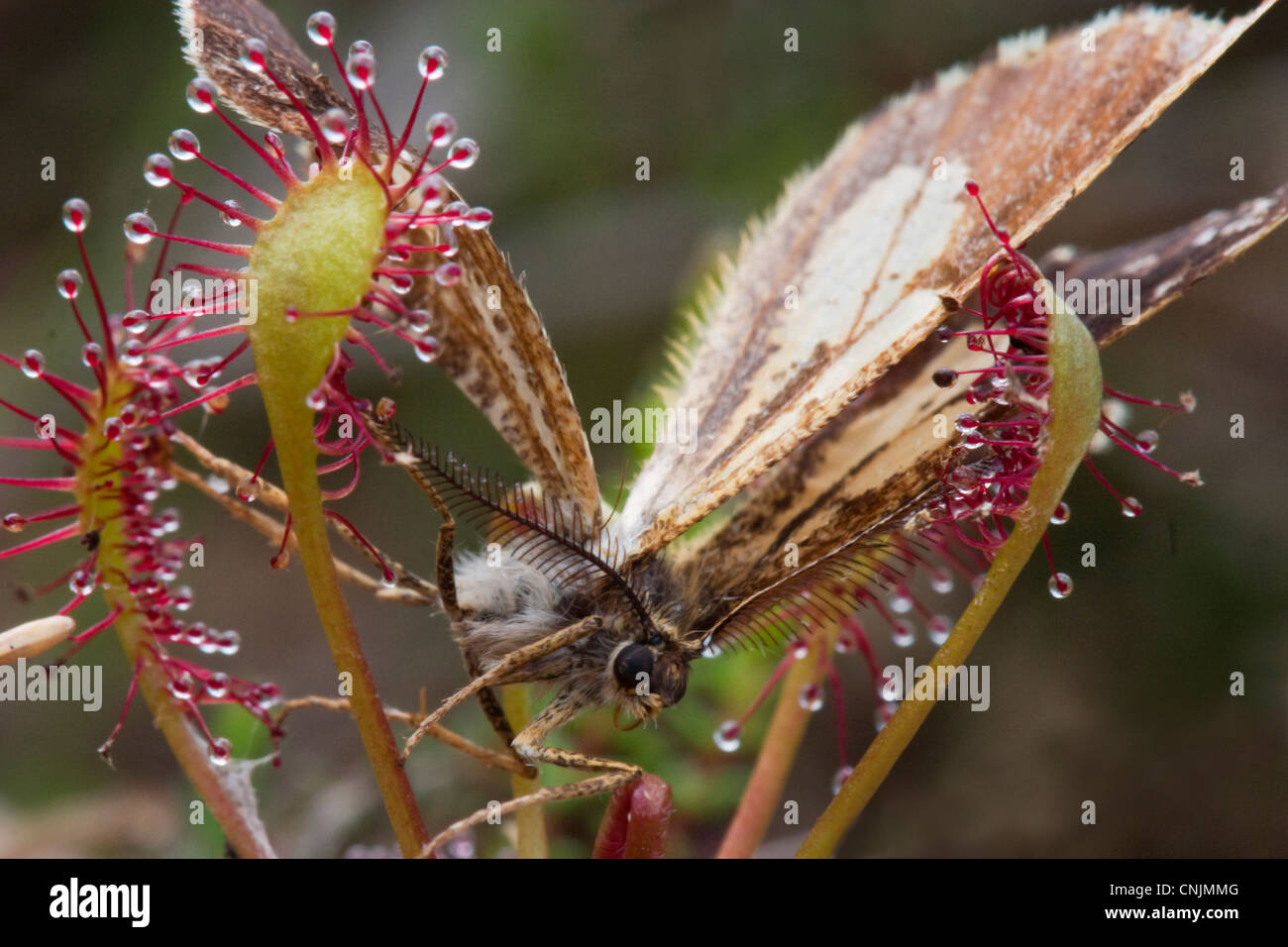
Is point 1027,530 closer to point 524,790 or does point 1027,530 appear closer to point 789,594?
point 789,594

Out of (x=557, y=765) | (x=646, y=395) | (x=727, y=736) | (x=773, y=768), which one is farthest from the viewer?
(x=646, y=395)

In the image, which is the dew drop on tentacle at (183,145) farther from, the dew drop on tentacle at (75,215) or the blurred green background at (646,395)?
the blurred green background at (646,395)

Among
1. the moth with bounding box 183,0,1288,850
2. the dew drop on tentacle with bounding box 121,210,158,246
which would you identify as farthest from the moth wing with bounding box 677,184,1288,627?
the dew drop on tentacle with bounding box 121,210,158,246

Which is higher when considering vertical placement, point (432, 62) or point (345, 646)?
point (432, 62)

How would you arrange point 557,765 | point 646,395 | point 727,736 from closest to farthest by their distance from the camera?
point 557,765 < point 727,736 < point 646,395

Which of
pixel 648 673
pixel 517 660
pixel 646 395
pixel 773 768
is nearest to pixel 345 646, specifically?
pixel 517 660
